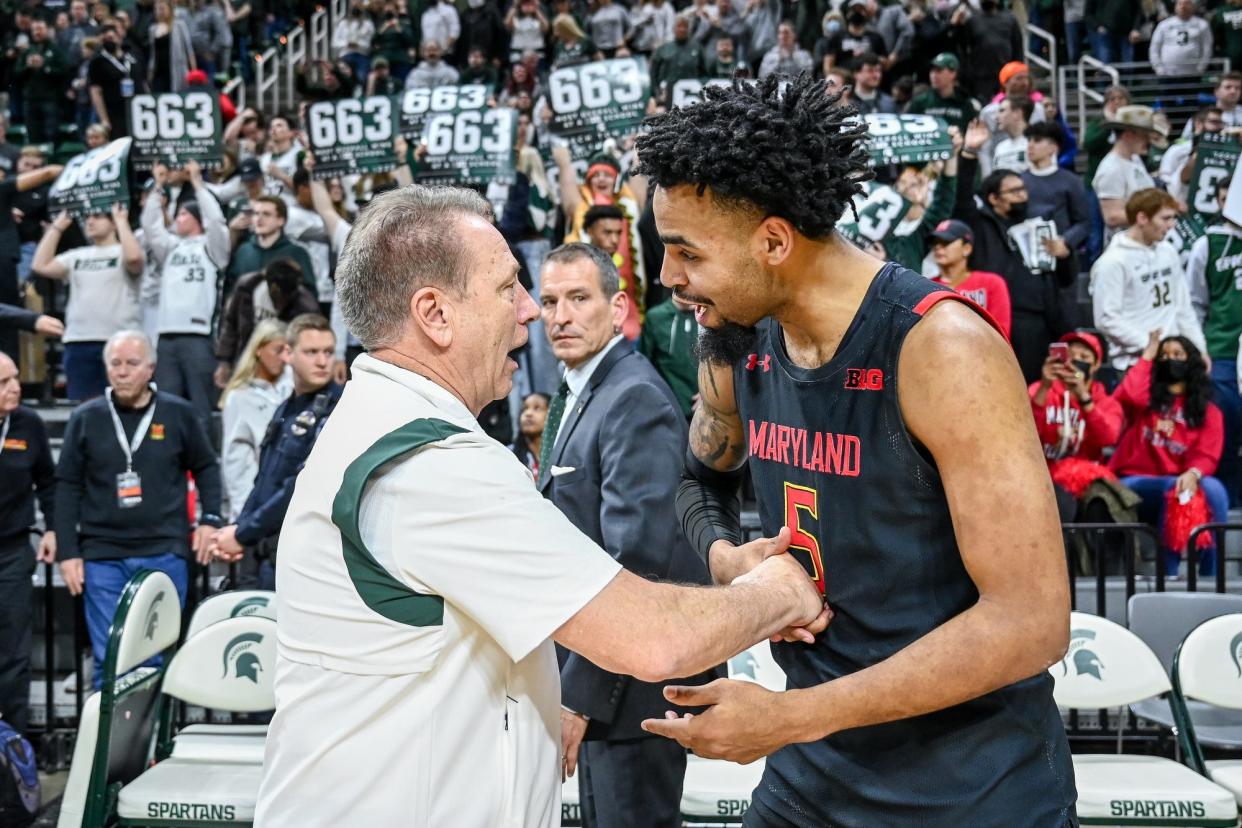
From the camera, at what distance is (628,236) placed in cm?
830

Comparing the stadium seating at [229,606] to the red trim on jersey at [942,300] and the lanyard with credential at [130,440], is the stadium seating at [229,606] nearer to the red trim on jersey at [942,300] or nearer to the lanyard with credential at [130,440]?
the lanyard with credential at [130,440]

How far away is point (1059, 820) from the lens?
2115mm

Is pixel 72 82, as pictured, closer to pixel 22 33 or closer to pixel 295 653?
pixel 22 33

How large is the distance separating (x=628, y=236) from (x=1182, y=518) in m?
3.65

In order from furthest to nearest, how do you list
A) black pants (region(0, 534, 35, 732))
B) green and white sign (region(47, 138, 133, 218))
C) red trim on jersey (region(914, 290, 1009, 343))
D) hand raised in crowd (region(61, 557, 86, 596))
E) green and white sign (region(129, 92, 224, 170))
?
green and white sign (region(129, 92, 224, 170)) → green and white sign (region(47, 138, 133, 218)) → hand raised in crowd (region(61, 557, 86, 596)) → black pants (region(0, 534, 35, 732)) → red trim on jersey (region(914, 290, 1009, 343))

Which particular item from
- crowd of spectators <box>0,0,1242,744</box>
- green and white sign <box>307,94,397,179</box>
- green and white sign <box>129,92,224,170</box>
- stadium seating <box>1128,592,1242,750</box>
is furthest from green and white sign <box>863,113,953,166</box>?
green and white sign <box>129,92,224,170</box>

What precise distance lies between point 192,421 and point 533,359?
2539 millimetres

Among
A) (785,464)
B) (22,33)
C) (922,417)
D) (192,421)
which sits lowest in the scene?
(192,421)

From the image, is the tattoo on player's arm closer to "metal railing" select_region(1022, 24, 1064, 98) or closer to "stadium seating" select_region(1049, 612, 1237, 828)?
"stadium seating" select_region(1049, 612, 1237, 828)

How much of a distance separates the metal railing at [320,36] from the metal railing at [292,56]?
6.2 inches

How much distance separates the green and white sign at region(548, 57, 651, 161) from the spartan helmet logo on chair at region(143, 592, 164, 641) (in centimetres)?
498

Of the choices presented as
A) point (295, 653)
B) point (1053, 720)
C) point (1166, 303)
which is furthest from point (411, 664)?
point (1166, 303)

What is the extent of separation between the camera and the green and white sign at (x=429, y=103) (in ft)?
30.5

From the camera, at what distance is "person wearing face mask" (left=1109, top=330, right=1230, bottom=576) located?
23.5ft
